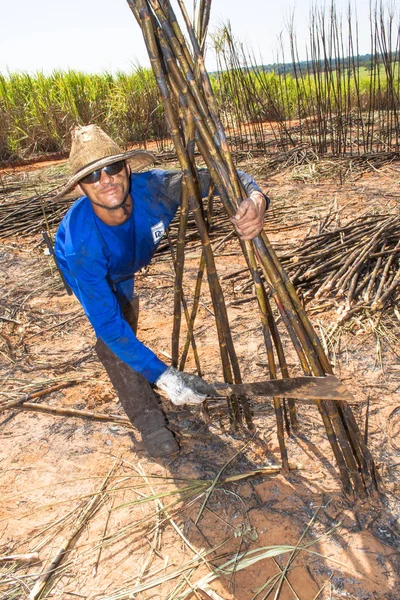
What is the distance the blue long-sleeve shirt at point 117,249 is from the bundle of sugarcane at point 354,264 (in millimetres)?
1306

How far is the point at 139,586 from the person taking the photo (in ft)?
4.81

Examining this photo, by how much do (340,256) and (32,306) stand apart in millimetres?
2256

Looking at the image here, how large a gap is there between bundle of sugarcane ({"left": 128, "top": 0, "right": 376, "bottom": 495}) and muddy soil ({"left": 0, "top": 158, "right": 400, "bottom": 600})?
0.12m

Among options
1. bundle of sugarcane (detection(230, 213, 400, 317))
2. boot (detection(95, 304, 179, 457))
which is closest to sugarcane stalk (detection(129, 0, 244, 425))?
boot (detection(95, 304, 179, 457))

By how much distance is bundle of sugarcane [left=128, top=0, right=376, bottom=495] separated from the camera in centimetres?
139

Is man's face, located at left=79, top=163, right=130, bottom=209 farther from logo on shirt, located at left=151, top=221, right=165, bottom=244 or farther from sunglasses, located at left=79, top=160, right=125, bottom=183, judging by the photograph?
logo on shirt, located at left=151, top=221, right=165, bottom=244

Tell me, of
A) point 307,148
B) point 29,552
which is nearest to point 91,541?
point 29,552

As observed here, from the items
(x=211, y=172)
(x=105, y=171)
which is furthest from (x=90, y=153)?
(x=211, y=172)

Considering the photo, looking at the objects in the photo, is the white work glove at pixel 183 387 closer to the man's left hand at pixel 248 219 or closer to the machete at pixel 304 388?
the machete at pixel 304 388

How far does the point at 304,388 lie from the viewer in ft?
4.64

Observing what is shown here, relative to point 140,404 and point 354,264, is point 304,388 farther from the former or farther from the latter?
point 354,264

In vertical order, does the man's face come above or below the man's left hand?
above

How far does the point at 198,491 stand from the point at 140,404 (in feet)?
1.55

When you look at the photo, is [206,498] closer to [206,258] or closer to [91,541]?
[91,541]
